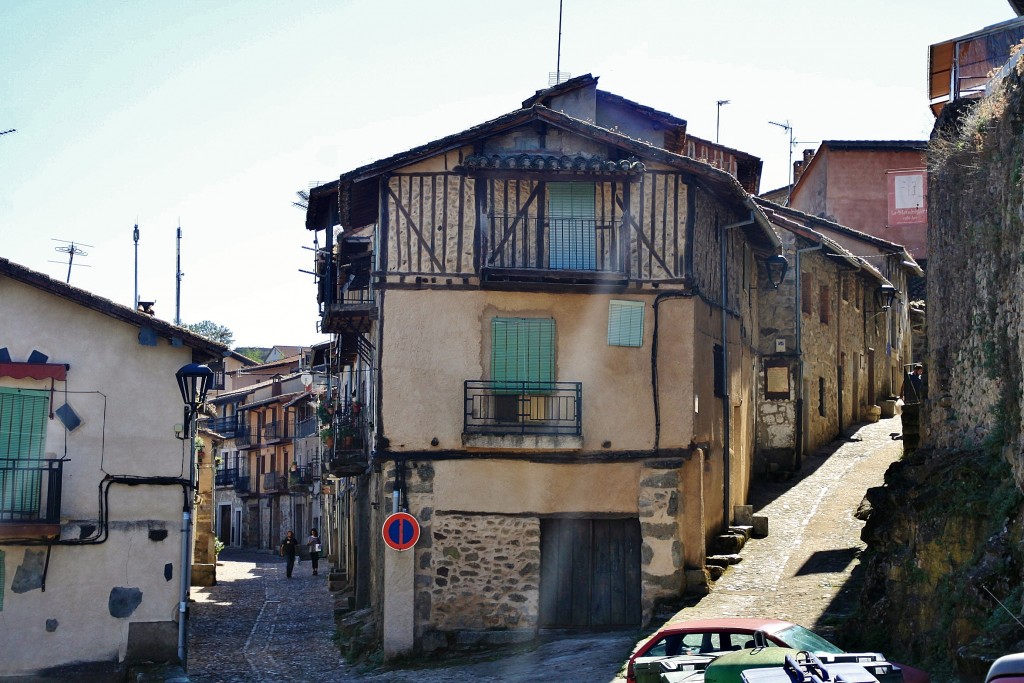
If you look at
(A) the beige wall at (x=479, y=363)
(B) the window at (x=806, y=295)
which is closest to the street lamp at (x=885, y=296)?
(B) the window at (x=806, y=295)

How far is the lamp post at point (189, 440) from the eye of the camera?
1859 cm

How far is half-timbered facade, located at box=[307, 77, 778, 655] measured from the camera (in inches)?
858

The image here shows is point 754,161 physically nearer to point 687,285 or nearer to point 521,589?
point 687,285

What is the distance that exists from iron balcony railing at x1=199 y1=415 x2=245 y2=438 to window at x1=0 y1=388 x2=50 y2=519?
49706 mm

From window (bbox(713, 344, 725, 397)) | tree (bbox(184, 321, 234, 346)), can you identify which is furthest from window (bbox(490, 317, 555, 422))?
tree (bbox(184, 321, 234, 346))

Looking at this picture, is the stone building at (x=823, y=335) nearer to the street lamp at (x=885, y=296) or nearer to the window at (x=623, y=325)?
the street lamp at (x=885, y=296)

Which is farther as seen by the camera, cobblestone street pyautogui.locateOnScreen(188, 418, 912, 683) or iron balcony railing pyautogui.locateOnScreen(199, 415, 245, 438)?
iron balcony railing pyautogui.locateOnScreen(199, 415, 245, 438)

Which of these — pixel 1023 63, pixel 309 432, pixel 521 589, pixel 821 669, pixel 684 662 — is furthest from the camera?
pixel 309 432

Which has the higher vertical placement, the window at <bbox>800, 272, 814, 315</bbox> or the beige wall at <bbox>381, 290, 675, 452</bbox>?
the window at <bbox>800, 272, 814, 315</bbox>

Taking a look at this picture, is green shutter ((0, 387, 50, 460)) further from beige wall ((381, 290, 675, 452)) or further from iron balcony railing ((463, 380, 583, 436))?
iron balcony railing ((463, 380, 583, 436))

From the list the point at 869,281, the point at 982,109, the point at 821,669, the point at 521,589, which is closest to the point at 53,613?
the point at 521,589

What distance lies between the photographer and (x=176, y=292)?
50688 millimetres

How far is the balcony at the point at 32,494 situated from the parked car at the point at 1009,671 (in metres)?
15.1

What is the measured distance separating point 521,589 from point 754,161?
1329cm
